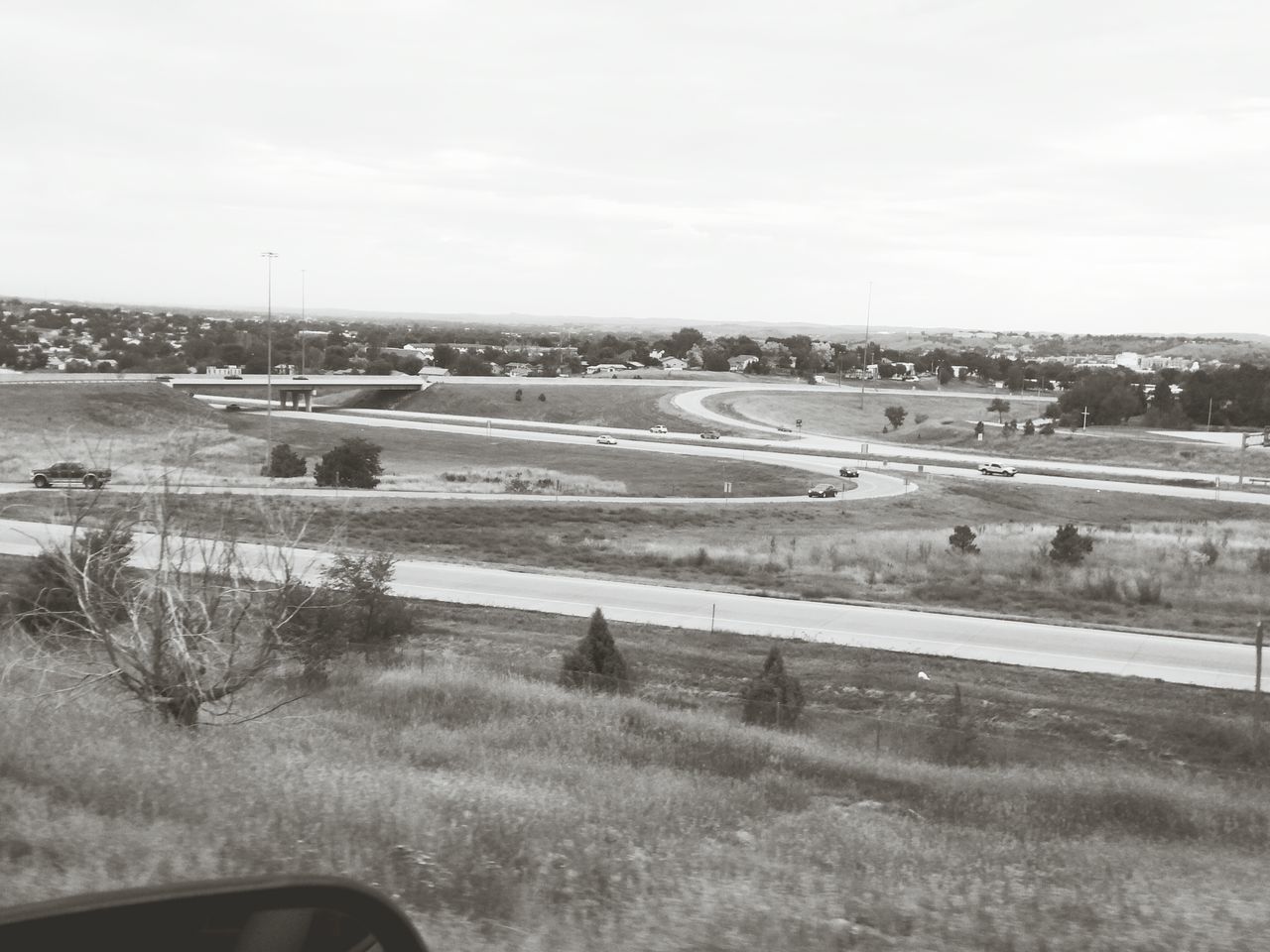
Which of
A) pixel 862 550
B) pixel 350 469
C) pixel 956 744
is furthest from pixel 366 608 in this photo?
pixel 350 469

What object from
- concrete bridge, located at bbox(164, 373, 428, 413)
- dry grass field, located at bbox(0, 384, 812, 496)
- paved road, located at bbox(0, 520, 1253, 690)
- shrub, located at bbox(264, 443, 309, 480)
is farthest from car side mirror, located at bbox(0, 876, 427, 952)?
concrete bridge, located at bbox(164, 373, 428, 413)

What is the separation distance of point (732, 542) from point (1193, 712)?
24767 millimetres

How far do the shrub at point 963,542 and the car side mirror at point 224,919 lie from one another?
42.5m

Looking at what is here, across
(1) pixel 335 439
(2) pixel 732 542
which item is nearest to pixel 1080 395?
(1) pixel 335 439

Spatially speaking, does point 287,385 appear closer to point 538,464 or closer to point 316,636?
point 538,464

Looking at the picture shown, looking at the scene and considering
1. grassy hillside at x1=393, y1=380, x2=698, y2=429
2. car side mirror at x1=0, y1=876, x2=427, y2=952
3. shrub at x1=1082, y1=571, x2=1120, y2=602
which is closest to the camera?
car side mirror at x1=0, y1=876, x2=427, y2=952

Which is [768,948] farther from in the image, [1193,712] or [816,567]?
[816,567]

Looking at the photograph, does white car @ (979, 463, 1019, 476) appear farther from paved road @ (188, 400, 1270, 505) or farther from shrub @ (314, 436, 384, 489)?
shrub @ (314, 436, 384, 489)

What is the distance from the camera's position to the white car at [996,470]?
6700 centimetres

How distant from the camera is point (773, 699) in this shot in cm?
1786

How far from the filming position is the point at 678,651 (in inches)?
914

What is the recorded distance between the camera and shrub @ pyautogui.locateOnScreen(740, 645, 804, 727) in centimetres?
1705

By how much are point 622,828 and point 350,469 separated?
4923cm

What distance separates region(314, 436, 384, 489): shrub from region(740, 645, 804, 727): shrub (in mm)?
37907
